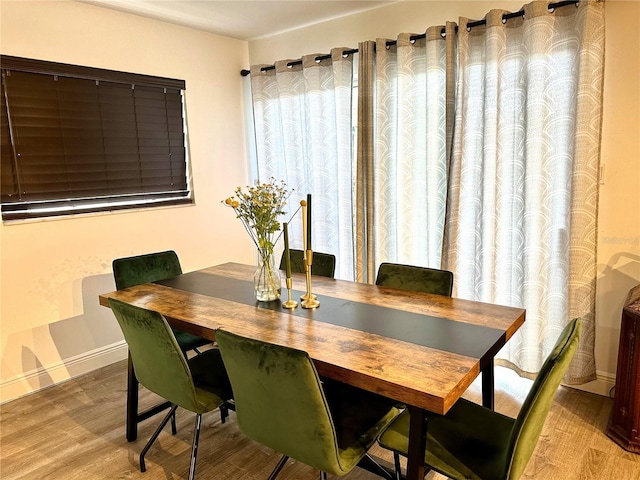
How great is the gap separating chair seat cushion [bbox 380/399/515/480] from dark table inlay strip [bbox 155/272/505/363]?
0.91ft

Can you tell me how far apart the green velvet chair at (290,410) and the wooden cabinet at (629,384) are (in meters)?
1.33

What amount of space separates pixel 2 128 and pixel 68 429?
185 cm

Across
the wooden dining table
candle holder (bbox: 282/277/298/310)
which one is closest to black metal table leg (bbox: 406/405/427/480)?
the wooden dining table

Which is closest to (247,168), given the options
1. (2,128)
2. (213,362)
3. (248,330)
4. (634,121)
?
(2,128)

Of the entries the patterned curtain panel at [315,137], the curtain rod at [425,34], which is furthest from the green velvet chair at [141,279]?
the curtain rod at [425,34]

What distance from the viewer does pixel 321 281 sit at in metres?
2.49

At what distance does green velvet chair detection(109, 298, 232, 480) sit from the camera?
173cm

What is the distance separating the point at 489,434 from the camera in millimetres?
1562

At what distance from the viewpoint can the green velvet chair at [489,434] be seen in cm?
126

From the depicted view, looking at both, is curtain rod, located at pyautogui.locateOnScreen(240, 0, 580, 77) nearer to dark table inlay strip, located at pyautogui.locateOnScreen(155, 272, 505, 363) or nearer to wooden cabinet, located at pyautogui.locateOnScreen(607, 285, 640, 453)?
wooden cabinet, located at pyautogui.locateOnScreen(607, 285, 640, 453)

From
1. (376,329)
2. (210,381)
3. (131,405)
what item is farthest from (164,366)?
(376,329)

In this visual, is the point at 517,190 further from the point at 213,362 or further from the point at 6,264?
the point at 6,264

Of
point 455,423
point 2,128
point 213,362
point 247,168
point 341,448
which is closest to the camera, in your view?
point 341,448

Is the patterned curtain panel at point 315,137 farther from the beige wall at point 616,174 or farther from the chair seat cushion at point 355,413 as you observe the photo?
the chair seat cushion at point 355,413
